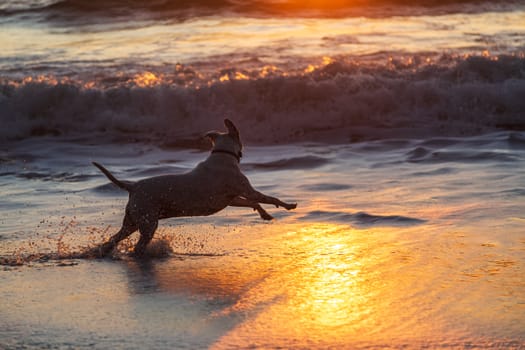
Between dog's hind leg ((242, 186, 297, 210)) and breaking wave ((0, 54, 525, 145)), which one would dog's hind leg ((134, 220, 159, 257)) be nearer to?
dog's hind leg ((242, 186, 297, 210))

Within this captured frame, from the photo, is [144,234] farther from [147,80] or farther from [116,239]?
[147,80]

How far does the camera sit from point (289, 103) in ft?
52.4

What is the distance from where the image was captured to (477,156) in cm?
1128

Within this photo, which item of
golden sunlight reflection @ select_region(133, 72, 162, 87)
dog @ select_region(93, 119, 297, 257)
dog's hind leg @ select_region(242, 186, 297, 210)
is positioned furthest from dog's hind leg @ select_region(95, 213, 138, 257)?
golden sunlight reflection @ select_region(133, 72, 162, 87)

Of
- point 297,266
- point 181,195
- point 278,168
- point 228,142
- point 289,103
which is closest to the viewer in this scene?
point 297,266

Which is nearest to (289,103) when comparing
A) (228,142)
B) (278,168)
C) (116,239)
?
(278,168)

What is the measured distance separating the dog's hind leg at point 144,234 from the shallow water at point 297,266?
102 millimetres

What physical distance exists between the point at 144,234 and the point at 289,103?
30.5 ft

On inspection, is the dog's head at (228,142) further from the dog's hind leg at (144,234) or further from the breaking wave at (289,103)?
the breaking wave at (289,103)

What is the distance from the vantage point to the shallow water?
203 inches

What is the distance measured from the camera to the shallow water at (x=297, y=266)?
5.16m

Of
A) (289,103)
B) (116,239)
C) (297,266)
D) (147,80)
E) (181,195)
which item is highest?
(181,195)

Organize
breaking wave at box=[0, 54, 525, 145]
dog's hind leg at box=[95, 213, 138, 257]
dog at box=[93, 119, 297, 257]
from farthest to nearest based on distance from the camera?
breaking wave at box=[0, 54, 525, 145] < dog's hind leg at box=[95, 213, 138, 257] < dog at box=[93, 119, 297, 257]

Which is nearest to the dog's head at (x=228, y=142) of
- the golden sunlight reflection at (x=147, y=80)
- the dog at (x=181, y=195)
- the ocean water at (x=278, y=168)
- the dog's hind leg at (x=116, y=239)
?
the dog at (x=181, y=195)
